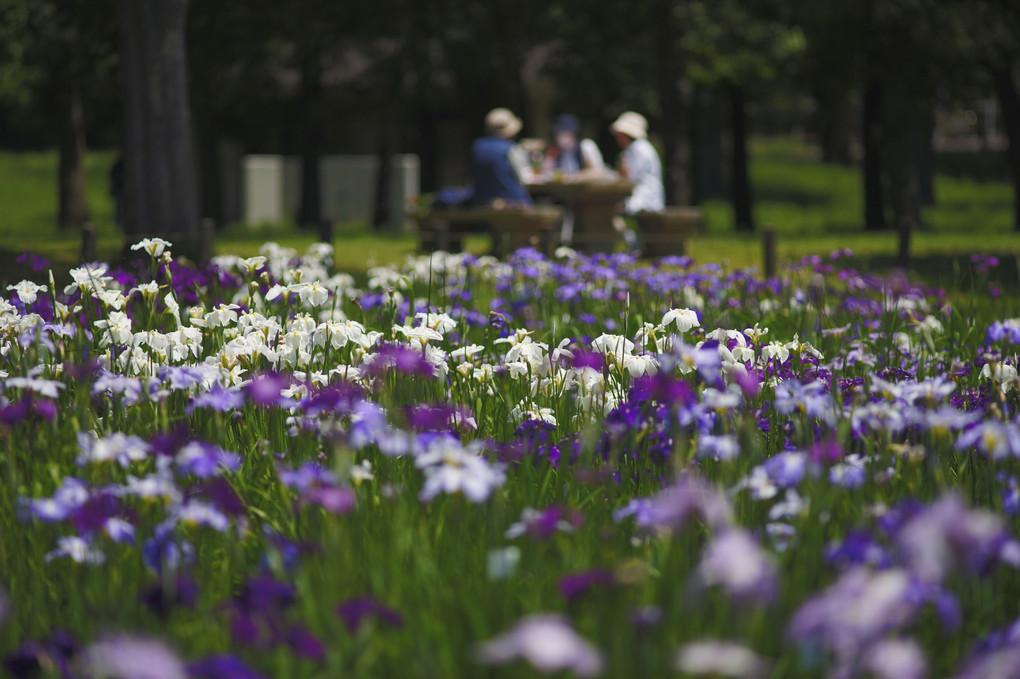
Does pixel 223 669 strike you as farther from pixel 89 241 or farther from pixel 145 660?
pixel 89 241

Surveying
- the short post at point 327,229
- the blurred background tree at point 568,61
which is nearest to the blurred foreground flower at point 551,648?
Result: the short post at point 327,229

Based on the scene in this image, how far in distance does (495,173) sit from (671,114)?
282 inches

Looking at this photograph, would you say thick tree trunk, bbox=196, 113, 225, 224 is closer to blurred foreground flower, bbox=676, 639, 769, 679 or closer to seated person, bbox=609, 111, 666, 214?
seated person, bbox=609, 111, 666, 214

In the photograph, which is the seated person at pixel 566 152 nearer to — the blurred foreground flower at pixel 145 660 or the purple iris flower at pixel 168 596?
the purple iris flower at pixel 168 596

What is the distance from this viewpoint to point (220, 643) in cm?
247

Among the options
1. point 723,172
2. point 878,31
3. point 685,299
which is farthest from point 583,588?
point 723,172

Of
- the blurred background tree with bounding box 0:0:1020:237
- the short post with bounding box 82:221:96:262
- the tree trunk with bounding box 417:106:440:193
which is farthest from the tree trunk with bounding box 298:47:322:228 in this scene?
the short post with bounding box 82:221:96:262

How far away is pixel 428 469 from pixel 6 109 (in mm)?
44768

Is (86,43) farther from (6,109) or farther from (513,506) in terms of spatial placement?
(6,109)

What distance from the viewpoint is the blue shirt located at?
14352 mm

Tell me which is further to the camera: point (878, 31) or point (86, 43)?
point (878, 31)

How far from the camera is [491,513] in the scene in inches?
A: 118

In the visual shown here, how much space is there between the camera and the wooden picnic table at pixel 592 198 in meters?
14.4

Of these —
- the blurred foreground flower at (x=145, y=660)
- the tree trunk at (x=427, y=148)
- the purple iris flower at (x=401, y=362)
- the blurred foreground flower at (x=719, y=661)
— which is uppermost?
the tree trunk at (x=427, y=148)
